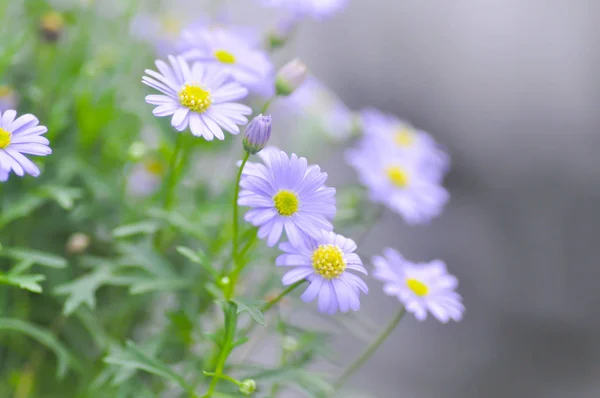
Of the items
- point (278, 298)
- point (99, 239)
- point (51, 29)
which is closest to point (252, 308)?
point (278, 298)

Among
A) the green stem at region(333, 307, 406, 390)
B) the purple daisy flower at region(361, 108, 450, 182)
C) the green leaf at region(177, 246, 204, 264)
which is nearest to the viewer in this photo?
the green leaf at region(177, 246, 204, 264)

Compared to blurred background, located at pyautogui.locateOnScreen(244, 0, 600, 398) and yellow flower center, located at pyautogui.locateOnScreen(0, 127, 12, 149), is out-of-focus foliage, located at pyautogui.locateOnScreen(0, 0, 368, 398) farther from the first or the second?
blurred background, located at pyautogui.locateOnScreen(244, 0, 600, 398)

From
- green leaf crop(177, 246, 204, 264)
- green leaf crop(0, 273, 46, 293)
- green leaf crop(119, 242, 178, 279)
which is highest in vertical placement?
green leaf crop(119, 242, 178, 279)

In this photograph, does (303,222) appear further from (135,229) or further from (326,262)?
(135,229)

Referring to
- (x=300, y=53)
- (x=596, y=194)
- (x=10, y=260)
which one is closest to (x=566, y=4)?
(x=596, y=194)

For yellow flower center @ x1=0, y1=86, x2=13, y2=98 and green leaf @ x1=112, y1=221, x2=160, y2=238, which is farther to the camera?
yellow flower center @ x1=0, y1=86, x2=13, y2=98

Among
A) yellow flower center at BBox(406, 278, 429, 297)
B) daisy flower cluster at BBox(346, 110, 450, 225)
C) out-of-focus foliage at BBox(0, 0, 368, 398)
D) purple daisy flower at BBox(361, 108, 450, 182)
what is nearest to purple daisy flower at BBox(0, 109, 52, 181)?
out-of-focus foliage at BBox(0, 0, 368, 398)

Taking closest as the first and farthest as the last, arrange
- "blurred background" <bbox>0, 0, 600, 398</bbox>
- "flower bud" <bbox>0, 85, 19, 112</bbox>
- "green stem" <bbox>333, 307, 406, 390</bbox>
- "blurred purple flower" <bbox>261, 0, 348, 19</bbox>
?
"green stem" <bbox>333, 307, 406, 390</bbox>
"flower bud" <bbox>0, 85, 19, 112</bbox>
"blurred purple flower" <bbox>261, 0, 348, 19</bbox>
"blurred background" <bbox>0, 0, 600, 398</bbox>
